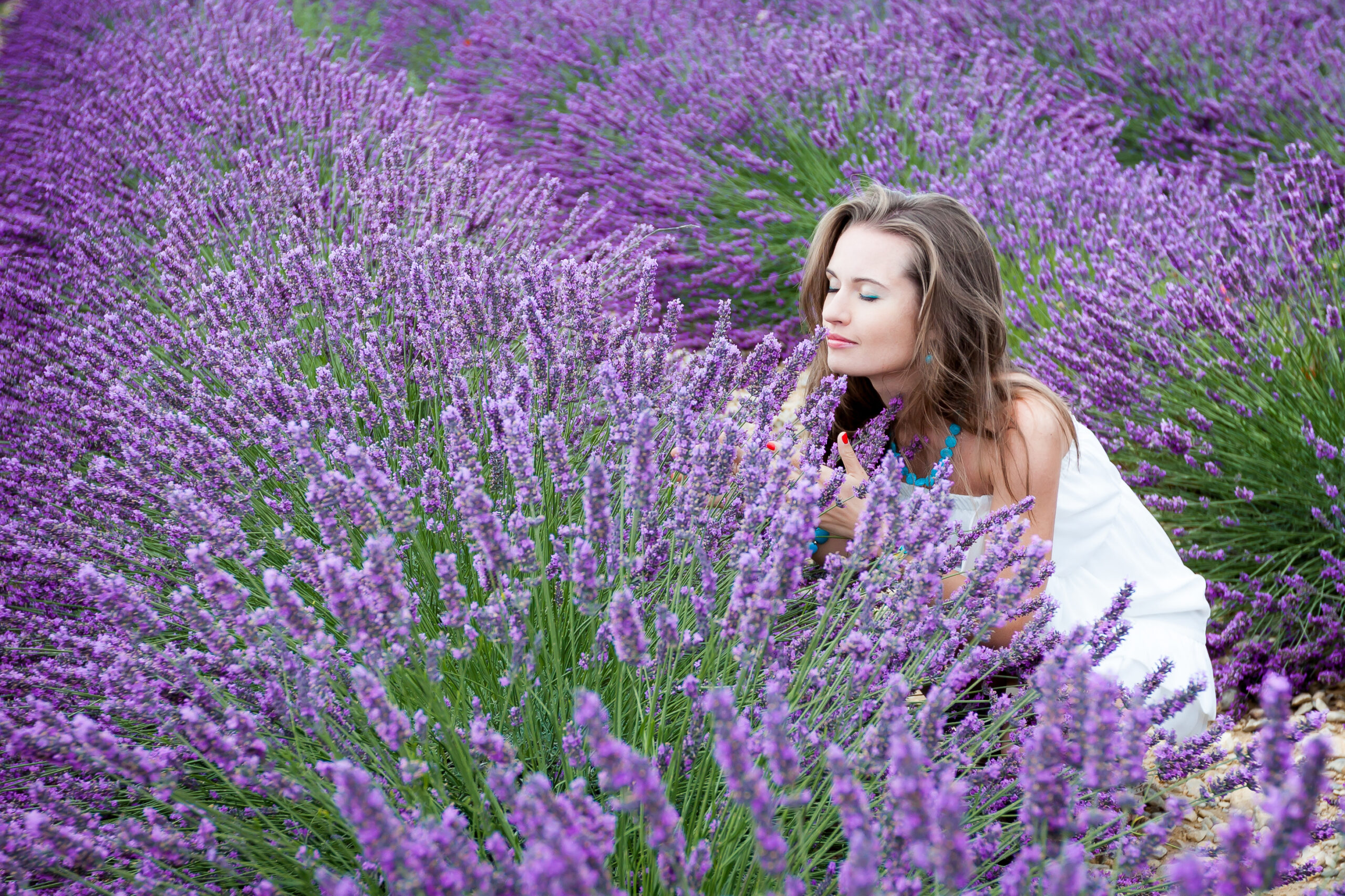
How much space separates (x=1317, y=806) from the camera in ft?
5.29

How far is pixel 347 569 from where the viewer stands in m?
0.86

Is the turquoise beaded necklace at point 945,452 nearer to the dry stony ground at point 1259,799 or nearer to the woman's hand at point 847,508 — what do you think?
the woman's hand at point 847,508

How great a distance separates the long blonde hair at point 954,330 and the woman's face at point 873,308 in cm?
2

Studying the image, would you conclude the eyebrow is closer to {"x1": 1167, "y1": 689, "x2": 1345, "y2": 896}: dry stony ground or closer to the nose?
the nose

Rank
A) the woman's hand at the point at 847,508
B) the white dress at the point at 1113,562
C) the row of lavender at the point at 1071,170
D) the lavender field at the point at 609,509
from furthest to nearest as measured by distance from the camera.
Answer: the row of lavender at the point at 1071,170
the white dress at the point at 1113,562
the woman's hand at the point at 847,508
the lavender field at the point at 609,509

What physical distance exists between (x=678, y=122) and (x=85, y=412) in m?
2.80

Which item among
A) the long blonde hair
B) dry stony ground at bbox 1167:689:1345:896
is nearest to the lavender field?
dry stony ground at bbox 1167:689:1345:896

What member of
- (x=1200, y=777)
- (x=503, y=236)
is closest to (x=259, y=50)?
(x=503, y=236)

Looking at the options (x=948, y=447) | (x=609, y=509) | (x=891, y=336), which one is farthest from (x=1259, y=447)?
(x=609, y=509)

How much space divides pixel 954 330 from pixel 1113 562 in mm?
687

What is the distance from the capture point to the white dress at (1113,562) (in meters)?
1.95

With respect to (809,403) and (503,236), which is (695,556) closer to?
(809,403)

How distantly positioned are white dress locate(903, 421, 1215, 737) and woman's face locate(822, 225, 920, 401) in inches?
15.9

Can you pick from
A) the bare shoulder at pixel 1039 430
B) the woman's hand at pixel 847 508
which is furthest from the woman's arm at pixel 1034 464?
the woman's hand at pixel 847 508
